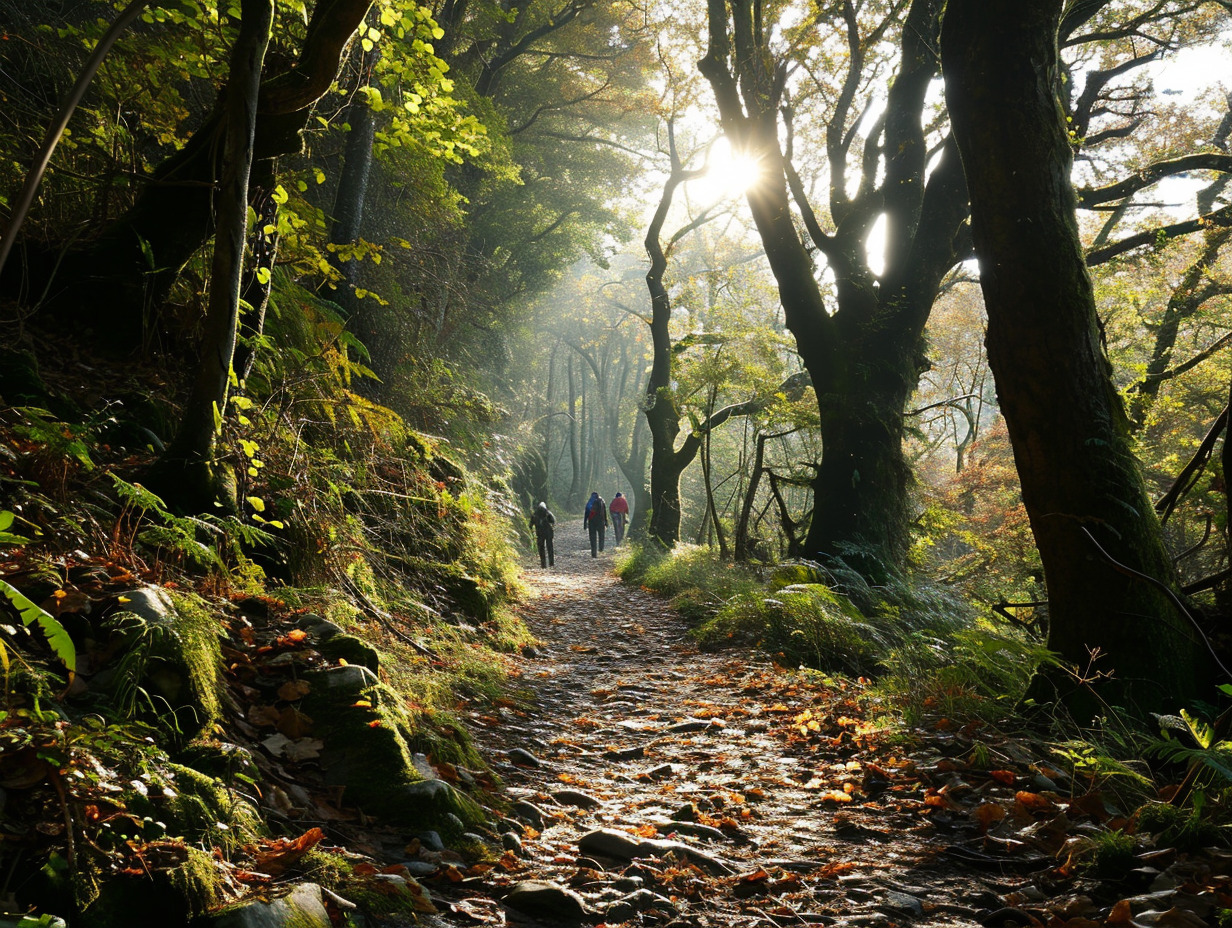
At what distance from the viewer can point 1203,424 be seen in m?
15.6

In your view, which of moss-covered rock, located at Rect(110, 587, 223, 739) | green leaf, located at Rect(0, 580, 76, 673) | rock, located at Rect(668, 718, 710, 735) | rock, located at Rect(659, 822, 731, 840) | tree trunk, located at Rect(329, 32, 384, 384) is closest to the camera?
green leaf, located at Rect(0, 580, 76, 673)

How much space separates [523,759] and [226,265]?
3175 mm

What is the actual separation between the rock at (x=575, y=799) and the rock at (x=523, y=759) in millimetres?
441

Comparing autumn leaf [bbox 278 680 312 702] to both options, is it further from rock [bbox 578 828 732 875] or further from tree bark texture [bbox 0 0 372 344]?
tree bark texture [bbox 0 0 372 344]

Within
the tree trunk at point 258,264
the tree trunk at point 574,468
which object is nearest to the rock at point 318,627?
the tree trunk at point 258,264

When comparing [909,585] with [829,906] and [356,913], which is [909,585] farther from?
[356,913]

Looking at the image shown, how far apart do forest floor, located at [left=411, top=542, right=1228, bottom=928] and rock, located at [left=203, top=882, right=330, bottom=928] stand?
567 mm

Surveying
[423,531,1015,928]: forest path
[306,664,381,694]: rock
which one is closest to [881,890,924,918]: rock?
[423,531,1015,928]: forest path

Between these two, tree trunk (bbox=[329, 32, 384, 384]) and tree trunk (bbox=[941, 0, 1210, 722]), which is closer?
tree trunk (bbox=[941, 0, 1210, 722])

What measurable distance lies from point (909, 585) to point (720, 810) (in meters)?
5.73

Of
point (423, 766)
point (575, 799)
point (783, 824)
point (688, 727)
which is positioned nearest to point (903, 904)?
point (783, 824)

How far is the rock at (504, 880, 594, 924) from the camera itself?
90.4 inches

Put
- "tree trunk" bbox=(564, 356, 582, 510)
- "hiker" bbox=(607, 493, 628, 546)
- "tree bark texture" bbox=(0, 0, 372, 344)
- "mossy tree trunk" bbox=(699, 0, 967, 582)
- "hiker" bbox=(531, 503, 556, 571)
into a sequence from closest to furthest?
"tree bark texture" bbox=(0, 0, 372, 344), "mossy tree trunk" bbox=(699, 0, 967, 582), "hiker" bbox=(531, 503, 556, 571), "hiker" bbox=(607, 493, 628, 546), "tree trunk" bbox=(564, 356, 582, 510)

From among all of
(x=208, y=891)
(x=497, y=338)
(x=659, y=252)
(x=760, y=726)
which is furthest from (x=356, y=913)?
(x=497, y=338)
